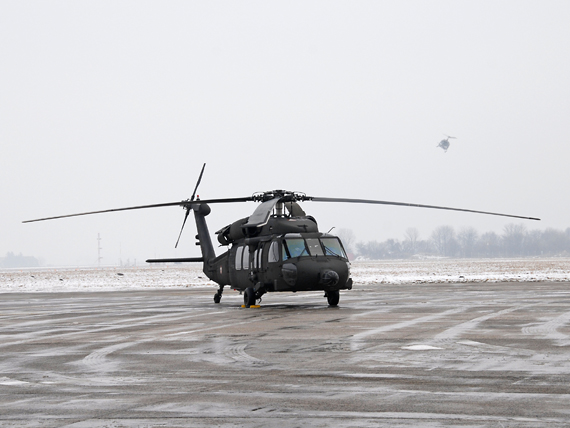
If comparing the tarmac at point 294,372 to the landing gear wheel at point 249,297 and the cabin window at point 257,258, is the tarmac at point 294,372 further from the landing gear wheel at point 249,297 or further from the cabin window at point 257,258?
the landing gear wheel at point 249,297

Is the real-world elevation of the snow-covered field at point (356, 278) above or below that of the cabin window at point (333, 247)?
below

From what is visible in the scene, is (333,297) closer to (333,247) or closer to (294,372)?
(333,247)

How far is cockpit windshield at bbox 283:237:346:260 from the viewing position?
22547 mm

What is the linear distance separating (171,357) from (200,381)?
A: 2592mm

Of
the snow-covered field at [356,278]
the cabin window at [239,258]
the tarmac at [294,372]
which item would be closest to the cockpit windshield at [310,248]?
the cabin window at [239,258]

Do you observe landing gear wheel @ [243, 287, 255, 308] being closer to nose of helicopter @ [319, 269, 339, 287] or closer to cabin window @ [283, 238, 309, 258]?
cabin window @ [283, 238, 309, 258]

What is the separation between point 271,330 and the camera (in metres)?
15.8

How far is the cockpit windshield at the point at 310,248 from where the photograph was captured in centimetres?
2255

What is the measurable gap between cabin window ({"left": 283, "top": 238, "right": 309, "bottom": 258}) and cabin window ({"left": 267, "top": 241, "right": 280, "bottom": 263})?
0.35m

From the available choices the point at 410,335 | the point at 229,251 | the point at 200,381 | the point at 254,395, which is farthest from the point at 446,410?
the point at 229,251

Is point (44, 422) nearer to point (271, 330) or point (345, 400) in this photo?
point (345, 400)

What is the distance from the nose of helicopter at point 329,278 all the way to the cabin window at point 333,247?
3.49 feet

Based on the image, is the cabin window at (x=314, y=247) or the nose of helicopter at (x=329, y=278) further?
the cabin window at (x=314, y=247)

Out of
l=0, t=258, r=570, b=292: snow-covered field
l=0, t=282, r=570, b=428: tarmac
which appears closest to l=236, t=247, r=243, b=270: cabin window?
l=0, t=282, r=570, b=428: tarmac
